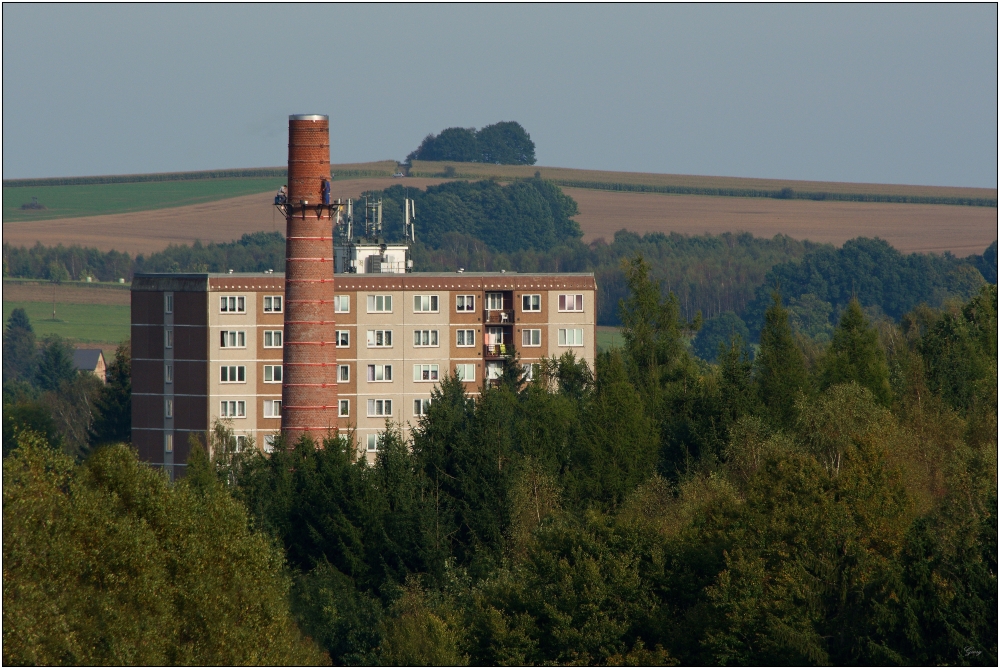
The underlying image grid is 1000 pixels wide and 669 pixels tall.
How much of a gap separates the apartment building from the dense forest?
86.2ft

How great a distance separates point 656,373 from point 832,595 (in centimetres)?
4193

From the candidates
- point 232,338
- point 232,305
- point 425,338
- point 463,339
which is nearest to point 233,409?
point 232,338

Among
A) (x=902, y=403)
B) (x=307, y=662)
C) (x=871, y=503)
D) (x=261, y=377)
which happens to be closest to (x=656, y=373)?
(x=902, y=403)

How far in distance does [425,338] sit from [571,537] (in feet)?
189

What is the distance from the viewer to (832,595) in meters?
51.7

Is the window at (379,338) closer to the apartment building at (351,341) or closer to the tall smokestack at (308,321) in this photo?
the apartment building at (351,341)

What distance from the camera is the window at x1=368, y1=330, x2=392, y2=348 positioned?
371ft

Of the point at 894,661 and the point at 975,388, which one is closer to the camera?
the point at 894,661

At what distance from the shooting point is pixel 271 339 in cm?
11150

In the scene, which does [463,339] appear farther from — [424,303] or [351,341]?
[351,341]

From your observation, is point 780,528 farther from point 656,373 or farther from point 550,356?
point 550,356

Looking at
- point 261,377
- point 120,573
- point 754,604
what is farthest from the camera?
point 261,377

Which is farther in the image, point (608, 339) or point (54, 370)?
point (608, 339)

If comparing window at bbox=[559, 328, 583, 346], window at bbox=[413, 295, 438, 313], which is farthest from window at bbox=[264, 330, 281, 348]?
window at bbox=[559, 328, 583, 346]
